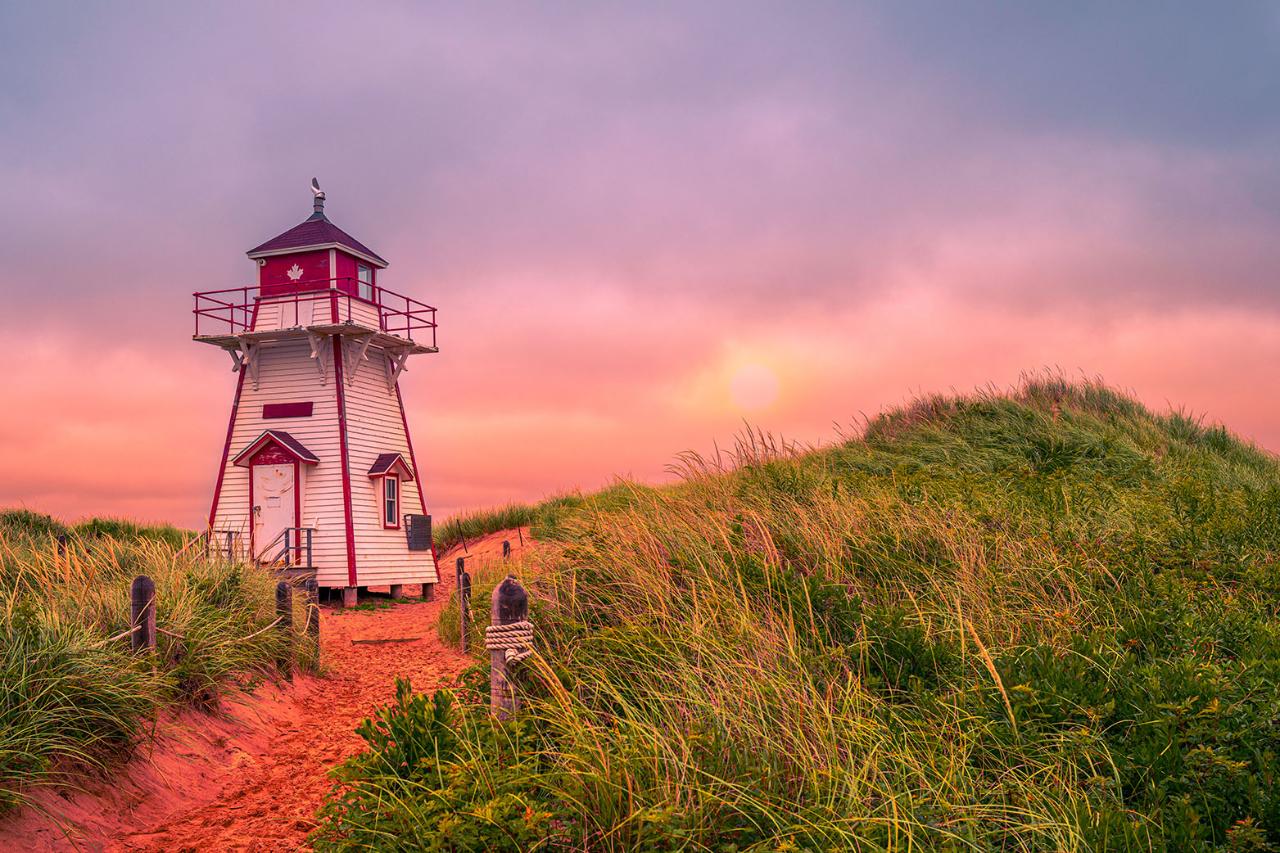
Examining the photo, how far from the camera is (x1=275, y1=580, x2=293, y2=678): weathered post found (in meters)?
10.4

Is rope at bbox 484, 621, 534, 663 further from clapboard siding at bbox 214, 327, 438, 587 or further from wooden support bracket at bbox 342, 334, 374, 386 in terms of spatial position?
wooden support bracket at bbox 342, 334, 374, 386

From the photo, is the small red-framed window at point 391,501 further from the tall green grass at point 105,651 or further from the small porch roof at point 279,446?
the tall green grass at point 105,651

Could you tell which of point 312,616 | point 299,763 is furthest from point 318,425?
point 299,763

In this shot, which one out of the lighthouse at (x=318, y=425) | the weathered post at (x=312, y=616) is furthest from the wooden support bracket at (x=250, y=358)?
the weathered post at (x=312, y=616)

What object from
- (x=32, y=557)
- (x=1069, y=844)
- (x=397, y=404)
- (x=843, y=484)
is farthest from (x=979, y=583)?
(x=397, y=404)

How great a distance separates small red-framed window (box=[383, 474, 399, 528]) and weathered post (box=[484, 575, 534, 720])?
18.9 meters

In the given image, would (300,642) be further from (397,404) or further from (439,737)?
(397,404)

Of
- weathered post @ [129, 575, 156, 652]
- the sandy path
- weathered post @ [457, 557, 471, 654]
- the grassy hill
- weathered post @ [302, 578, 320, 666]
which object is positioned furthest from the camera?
weathered post @ [457, 557, 471, 654]

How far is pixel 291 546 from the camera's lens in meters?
22.2

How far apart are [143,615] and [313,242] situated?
57.7 feet

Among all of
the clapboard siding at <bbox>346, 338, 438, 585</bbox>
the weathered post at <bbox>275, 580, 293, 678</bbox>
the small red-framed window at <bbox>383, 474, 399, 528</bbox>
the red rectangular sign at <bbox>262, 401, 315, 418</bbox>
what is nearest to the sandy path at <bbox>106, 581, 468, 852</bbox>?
the weathered post at <bbox>275, 580, 293, 678</bbox>

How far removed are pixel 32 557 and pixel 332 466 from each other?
11.6m

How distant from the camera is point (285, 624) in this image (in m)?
10.6

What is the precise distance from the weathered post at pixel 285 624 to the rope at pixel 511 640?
5.87 m
